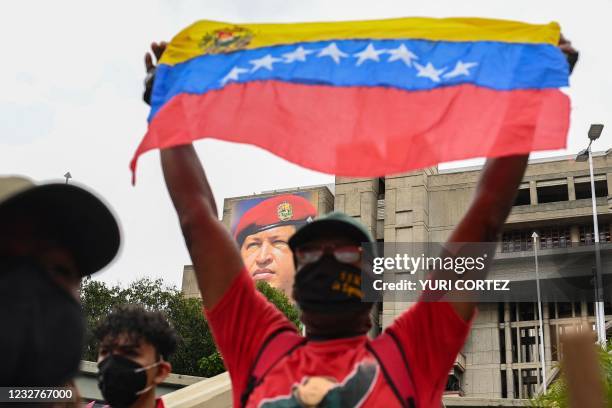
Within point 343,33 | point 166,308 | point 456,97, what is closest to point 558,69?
point 456,97

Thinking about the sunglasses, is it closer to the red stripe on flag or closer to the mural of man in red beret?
the red stripe on flag

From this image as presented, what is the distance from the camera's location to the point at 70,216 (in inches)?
76.4

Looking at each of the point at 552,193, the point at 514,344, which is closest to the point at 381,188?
the point at 552,193

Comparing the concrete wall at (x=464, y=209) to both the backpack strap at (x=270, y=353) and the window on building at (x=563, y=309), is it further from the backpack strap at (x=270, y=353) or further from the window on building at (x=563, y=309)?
the backpack strap at (x=270, y=353)

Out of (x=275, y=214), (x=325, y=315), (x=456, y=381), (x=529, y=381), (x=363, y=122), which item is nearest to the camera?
(x=325, y=315)

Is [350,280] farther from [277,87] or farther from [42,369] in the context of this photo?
[42,369]

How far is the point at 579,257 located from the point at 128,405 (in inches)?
1388

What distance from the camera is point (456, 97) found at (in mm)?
3662

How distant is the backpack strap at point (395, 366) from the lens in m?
2.96

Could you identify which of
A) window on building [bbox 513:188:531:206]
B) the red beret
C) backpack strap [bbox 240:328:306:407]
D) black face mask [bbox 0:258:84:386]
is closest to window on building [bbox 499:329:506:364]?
window on building [bbox 513:188:531:206]

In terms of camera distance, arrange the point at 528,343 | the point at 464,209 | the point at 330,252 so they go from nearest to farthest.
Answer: the point at 330,252, the point at 528,343, the point at 464,209

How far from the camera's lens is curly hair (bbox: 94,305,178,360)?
4.53 meters

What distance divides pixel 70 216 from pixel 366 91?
2088 millimetres

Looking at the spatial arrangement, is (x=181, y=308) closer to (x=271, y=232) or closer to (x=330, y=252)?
(x=271, y=232)
